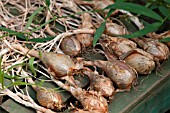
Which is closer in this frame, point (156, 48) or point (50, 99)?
point (50, 99)

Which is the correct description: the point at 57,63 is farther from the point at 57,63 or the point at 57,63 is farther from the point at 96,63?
the point at 96,63

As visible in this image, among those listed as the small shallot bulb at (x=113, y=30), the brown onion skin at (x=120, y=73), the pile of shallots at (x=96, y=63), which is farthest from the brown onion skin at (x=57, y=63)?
the small shallot bulb at (x=113, y=30)

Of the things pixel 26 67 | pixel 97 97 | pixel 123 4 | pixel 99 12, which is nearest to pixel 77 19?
pixel 99 12

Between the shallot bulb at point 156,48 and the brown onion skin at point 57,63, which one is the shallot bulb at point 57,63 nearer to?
the brown onion skin at point 57,63

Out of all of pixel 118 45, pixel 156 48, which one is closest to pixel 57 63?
pixel 118 45

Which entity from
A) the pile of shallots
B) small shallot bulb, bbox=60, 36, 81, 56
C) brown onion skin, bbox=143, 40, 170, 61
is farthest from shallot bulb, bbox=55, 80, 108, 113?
brown onion skin, bbox=143, 40, 170, 61

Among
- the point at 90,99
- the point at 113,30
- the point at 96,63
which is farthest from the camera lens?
the point at 113,30
